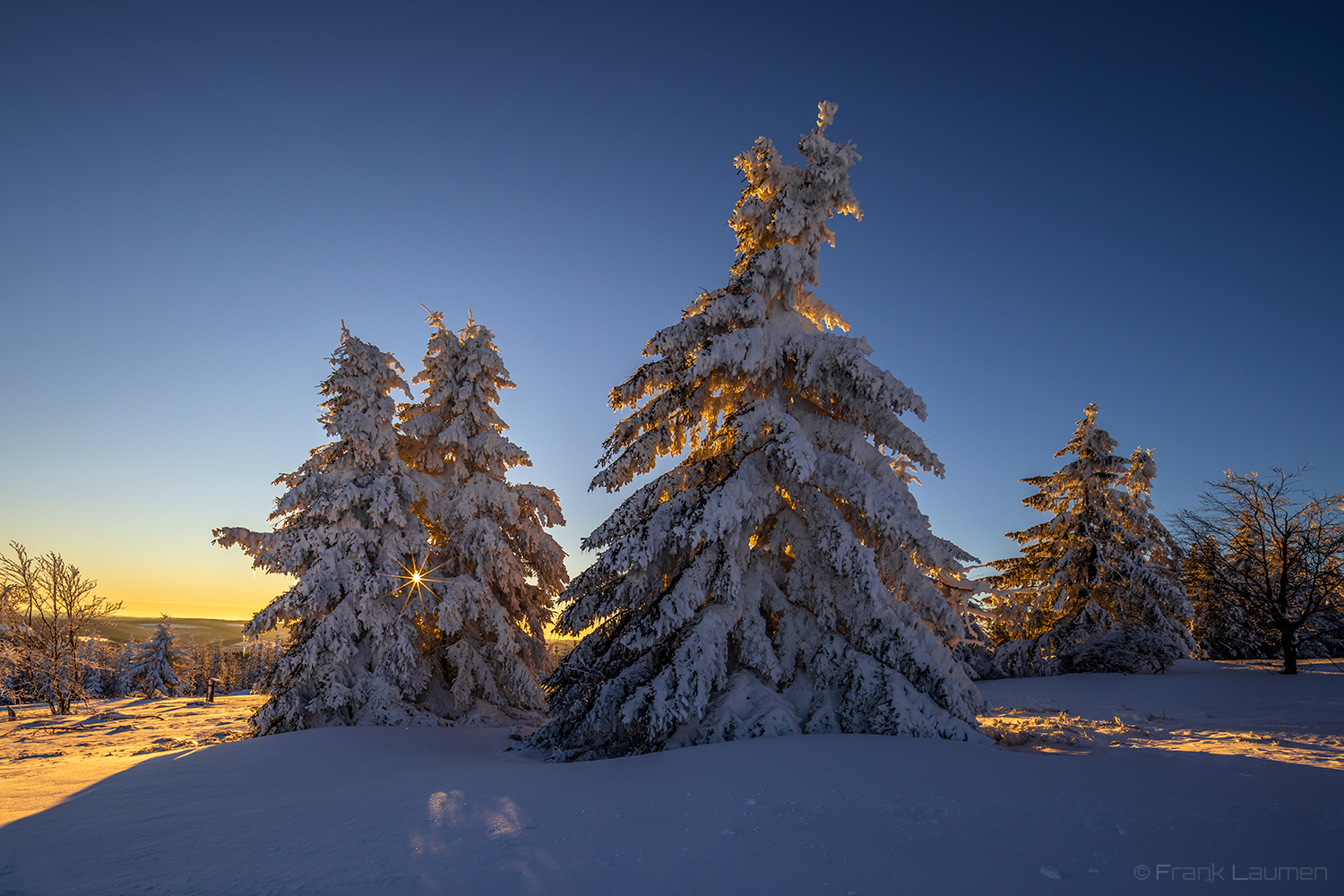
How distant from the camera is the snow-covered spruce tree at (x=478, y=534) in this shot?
1458cm

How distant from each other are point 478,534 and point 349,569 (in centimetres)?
302

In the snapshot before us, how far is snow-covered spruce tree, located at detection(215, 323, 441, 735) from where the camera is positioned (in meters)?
12.9

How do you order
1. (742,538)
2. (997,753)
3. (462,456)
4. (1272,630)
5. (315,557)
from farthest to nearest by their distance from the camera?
1. (1272,630)
2. (462,456)
3. (315,557)
4. (742,538)
5. (997,753)

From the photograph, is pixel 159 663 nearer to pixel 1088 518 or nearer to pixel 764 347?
pixel 764 347

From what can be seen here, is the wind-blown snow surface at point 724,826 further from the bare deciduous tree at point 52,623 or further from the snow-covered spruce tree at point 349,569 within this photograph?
the bare deciduous tree at point 52,623

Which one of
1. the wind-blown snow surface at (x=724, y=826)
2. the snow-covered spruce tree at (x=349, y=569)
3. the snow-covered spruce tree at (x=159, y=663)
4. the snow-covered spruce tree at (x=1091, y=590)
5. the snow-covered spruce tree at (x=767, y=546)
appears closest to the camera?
the wind-blown snow surface at (x=724, y=826)

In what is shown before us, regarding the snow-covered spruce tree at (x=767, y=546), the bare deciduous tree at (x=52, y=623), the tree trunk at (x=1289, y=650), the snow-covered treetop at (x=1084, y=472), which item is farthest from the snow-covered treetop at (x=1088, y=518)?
the bare deciduous tree at (x=52, y=623)

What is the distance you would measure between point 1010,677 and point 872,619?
17.1 meters

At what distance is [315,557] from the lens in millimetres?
13820

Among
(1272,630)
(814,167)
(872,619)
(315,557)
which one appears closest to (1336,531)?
(1272,630)

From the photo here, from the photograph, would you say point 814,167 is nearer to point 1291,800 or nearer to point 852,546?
point 852,546

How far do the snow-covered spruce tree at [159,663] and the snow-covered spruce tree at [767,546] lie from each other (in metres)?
49.9

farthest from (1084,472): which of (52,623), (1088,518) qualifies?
(52,623)

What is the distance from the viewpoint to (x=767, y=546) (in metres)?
9.33
